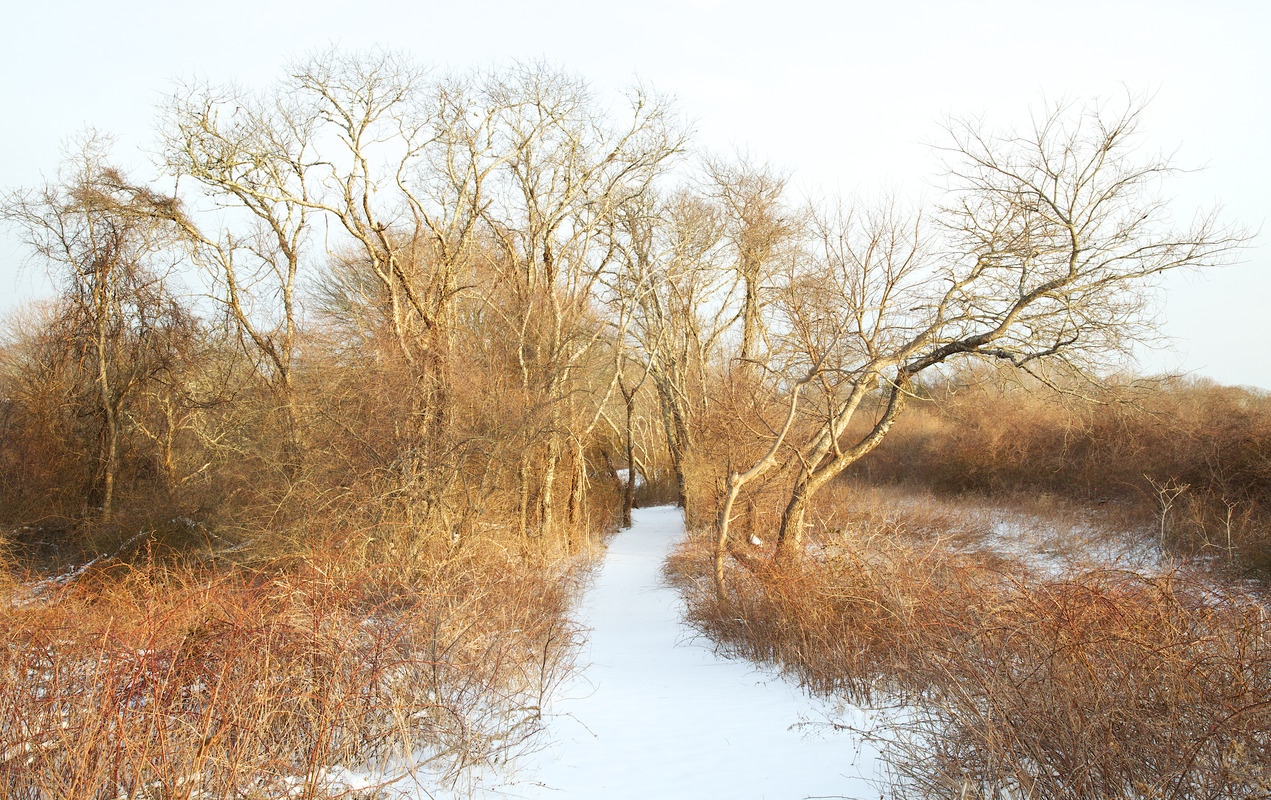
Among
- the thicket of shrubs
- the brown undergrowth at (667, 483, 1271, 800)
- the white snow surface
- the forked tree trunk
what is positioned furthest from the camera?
the thicket of shrubs

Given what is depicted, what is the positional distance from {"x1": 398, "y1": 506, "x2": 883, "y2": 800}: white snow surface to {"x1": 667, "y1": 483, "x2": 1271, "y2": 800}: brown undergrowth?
383 millimetres

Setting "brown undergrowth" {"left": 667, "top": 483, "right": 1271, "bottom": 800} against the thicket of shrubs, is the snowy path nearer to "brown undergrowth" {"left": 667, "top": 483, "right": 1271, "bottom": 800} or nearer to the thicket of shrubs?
"brown undergrowth" {"left": 667, "top": 483, "right": 1271, "bottom": 800}

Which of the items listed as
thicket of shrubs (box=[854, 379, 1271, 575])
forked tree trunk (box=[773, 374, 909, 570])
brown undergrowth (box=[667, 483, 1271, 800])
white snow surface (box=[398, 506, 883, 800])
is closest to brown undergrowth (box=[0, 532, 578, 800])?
white snow surface (box=[398, 506, 883, 800])

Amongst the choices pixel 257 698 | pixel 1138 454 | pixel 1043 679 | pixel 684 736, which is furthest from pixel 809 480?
pixel 1138 454

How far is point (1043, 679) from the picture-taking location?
12.3 feet

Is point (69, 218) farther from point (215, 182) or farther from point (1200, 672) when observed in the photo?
point (1200, 672)

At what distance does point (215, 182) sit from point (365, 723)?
31.3ft

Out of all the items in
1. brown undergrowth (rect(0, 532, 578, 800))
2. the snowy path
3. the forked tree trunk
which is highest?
the forked tree trunk

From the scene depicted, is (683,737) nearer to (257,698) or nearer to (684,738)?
(684,738)

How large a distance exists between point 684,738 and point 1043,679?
253 cm

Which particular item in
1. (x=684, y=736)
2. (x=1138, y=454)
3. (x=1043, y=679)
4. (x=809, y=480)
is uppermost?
(x=1138, y=454)

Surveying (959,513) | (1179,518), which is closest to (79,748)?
(1179,518)

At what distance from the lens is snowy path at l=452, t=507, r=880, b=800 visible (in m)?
4.20

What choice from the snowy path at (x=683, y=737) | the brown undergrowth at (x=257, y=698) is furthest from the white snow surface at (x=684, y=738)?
the brown undergrowth at (x=257, y=698)
